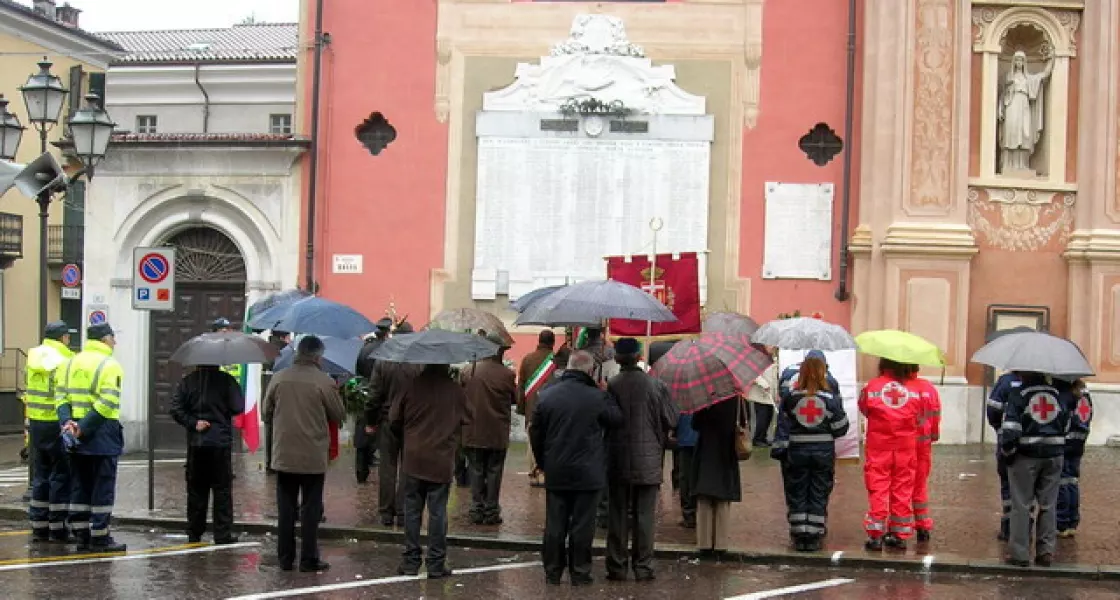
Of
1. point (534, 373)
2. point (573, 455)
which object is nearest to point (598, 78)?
point (534, 373)

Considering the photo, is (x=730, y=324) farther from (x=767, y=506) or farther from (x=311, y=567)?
(x=311, y=567)

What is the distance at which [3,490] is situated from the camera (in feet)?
53.0

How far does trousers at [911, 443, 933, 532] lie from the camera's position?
38.8 feet

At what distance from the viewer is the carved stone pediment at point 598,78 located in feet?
66.8

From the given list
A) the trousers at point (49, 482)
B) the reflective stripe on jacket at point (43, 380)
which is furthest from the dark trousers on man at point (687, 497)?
the reflective stripe on jacket at point (43, 380)

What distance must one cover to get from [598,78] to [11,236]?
18.9 meters

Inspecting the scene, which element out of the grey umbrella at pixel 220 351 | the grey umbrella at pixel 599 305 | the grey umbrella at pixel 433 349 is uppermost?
the grey umbrella at pixel 599 305

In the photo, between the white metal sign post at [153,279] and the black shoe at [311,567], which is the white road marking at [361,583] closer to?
the black shoe at [311,567]

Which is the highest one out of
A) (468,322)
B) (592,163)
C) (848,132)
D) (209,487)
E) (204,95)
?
(204,95)

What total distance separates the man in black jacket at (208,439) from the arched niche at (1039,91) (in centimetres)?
1209

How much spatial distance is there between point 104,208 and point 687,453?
11.7m

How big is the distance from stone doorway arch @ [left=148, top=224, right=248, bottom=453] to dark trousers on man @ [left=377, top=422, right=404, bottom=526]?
868 centimetres

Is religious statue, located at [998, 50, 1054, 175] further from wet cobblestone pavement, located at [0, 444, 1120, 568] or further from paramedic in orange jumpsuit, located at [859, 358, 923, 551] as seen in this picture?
paramedic in orange jumpsuit, located at [859, 358, 923, 551]

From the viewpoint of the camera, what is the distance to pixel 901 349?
37.6ft
